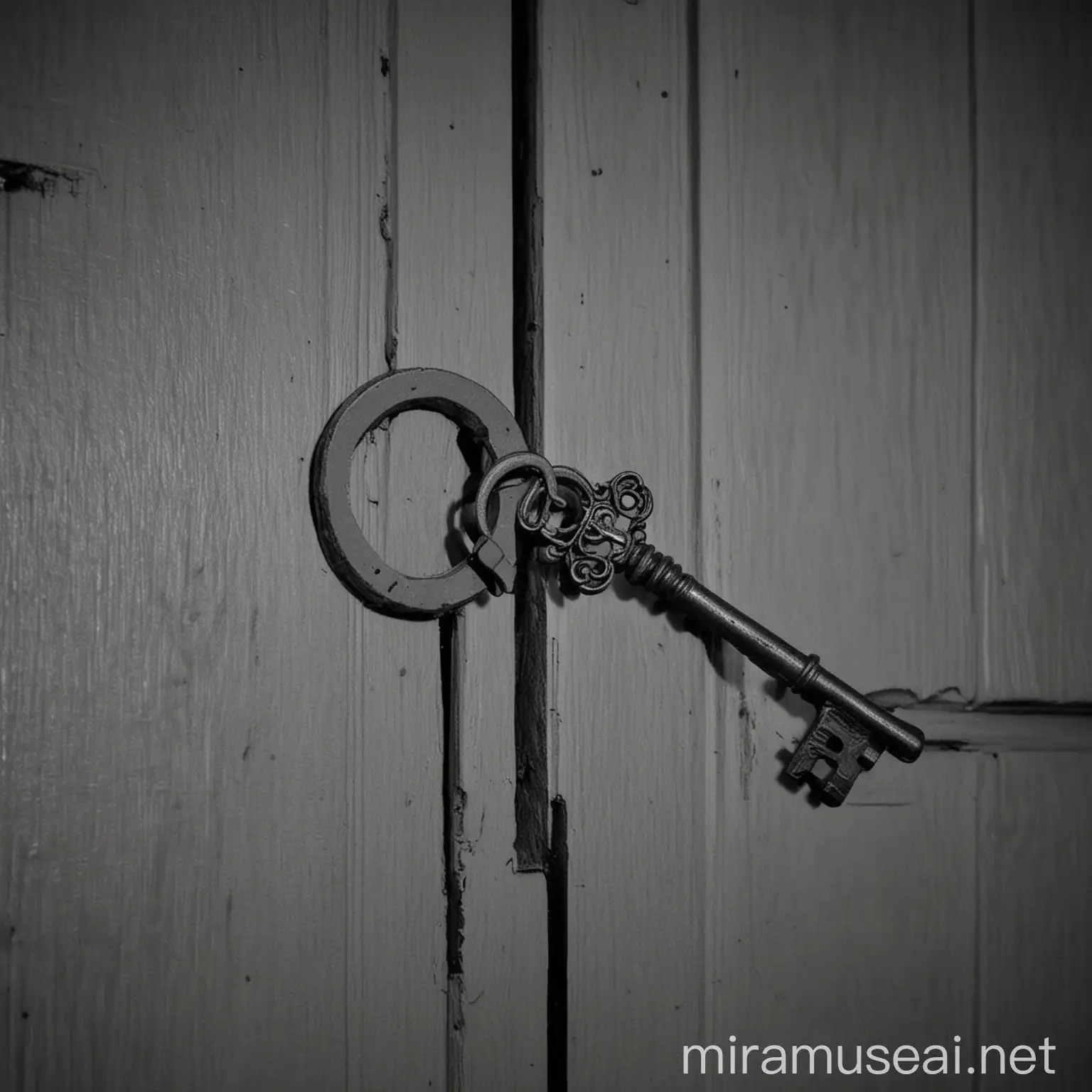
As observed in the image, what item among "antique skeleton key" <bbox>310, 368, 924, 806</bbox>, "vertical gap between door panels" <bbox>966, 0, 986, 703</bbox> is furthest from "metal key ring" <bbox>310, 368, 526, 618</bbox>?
"vertical gap between door panels" <bbox>966, 0, 986, 703</bbox>

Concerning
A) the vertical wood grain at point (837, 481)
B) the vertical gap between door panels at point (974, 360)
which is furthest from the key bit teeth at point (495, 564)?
the vertical gap between door panels at point (974, 360)

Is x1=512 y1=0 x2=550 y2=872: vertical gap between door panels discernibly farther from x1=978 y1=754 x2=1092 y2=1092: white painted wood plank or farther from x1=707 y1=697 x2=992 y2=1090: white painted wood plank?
x1=978 y1=754 x2=1092 y2=1092: white painted wood plank

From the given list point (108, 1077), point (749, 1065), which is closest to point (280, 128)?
point (108, 1077)

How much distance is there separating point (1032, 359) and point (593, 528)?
1.29ft

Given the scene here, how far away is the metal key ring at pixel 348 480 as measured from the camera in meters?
0.60

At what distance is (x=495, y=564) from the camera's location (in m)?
0.61

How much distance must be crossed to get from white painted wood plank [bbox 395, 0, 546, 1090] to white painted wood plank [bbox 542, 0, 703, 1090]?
0.09 feet

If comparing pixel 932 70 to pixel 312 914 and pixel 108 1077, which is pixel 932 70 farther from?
pixel 108 1077

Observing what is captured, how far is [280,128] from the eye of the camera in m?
0.61

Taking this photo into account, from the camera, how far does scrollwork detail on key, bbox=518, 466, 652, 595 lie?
2.04 ft

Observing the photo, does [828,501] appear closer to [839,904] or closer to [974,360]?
[974,360]

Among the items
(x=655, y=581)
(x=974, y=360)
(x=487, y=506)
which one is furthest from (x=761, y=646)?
(x=974, y=360)

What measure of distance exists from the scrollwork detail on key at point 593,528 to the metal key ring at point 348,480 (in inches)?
1.0

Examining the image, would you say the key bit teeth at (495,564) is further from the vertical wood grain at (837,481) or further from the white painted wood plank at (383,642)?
the vertical wood grain at (837,481)
